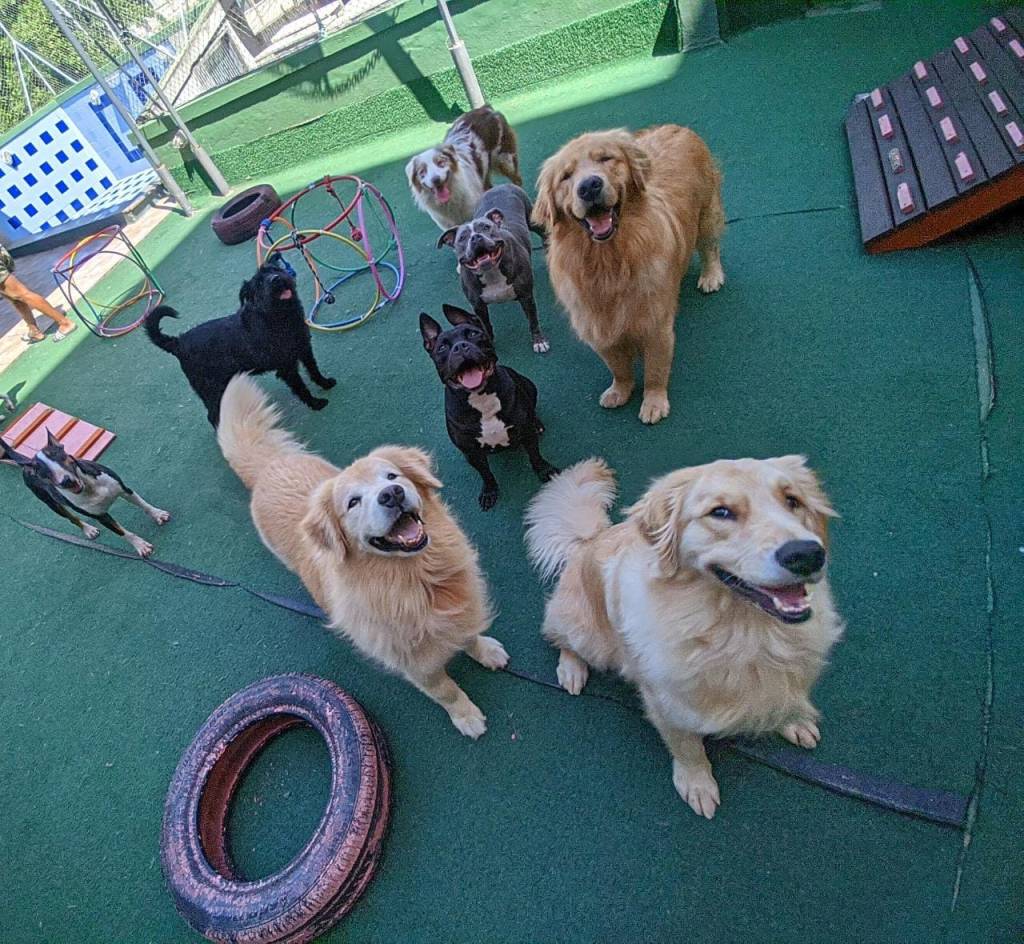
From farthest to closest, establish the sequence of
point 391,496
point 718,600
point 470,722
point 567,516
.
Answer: point 567,516, point 470,722, point 391,496, point 718,600

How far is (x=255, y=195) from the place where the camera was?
7152 mm

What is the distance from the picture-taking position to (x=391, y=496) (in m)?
2.12

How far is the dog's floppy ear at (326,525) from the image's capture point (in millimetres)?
2197

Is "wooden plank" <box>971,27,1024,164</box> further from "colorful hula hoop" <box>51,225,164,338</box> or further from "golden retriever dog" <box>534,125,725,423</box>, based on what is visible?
"colorful hula hoop" <box>51,225,164,338</box>

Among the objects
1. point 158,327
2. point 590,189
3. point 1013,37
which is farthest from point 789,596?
point 1013,37

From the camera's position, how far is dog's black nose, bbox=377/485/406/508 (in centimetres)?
211

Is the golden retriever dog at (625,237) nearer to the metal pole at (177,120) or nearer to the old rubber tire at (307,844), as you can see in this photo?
the old rubber tire at (307,844)

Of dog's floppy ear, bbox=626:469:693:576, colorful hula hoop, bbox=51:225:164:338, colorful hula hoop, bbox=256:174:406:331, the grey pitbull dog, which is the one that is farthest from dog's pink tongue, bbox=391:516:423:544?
colorful hula hoop, bbox=51:225:164:338

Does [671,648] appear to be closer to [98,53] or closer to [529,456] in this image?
[529,456]

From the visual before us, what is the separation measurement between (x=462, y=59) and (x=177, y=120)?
4.13m

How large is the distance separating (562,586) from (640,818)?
97cm

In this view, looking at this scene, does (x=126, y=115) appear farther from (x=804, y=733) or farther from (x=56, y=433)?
(x=804, y=733)

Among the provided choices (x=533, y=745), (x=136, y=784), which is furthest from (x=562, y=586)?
(x=136, y=784)

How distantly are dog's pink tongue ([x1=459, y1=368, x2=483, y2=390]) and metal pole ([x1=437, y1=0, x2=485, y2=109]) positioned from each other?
5667 mm
